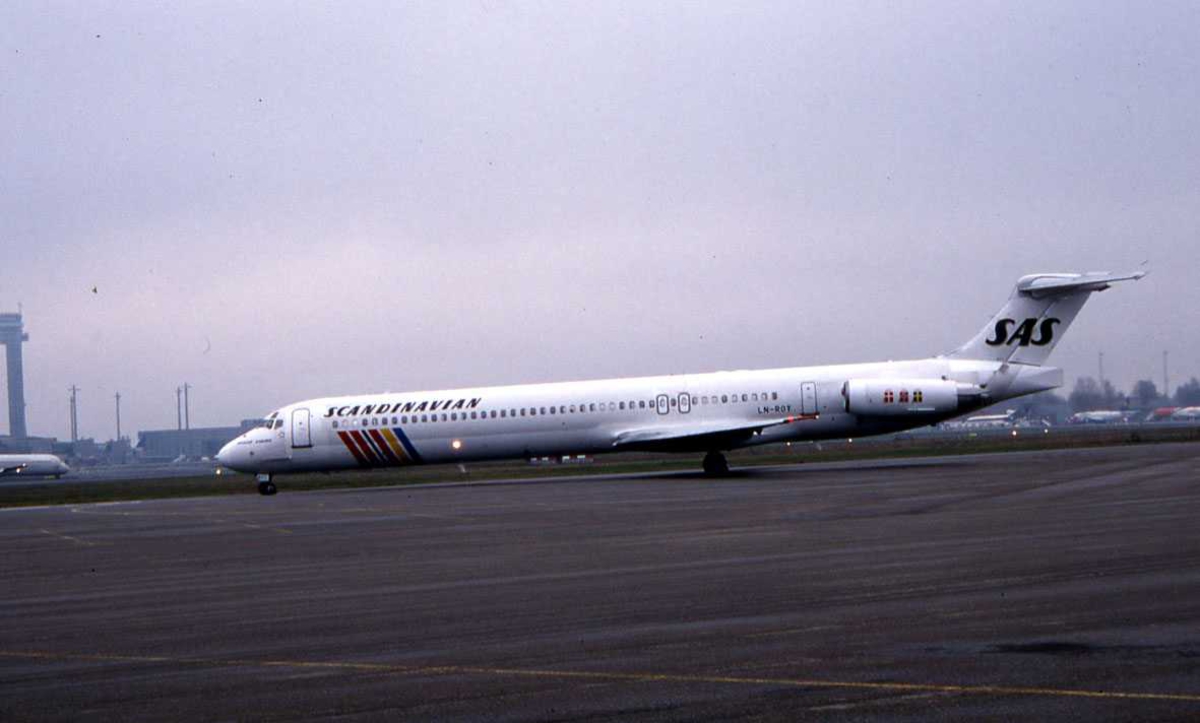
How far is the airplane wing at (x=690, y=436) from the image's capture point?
135ft

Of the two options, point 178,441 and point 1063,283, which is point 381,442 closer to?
point 1063,283

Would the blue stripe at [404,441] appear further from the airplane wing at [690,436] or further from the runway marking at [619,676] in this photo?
the runway marking at [619,676]

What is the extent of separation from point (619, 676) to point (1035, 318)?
34644 mm

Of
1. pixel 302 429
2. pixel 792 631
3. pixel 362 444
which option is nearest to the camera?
pixel 792 631

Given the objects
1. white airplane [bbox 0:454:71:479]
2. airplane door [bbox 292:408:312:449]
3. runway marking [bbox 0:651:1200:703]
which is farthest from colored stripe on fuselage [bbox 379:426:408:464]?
white airplane [bbox 0:454:71:479]

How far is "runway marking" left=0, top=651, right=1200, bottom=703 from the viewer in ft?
28.0

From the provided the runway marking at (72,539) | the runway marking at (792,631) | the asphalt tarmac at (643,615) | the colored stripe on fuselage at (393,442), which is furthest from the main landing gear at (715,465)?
the runway marking at (792,631)

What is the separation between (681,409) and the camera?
42.8 m

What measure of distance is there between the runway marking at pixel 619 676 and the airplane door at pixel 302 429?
32.7 meters

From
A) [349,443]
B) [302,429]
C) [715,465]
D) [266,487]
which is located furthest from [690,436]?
[266,487]

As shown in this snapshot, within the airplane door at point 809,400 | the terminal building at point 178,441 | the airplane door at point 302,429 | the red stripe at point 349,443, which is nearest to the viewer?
the airplane door at point 809,400

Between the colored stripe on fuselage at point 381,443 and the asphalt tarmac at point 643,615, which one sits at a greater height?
the colored stripe on fuselage at point 381,443

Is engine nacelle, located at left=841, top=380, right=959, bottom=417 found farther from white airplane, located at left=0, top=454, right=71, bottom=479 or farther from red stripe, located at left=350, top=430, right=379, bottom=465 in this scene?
white airplane, located at left=0, top=454, right=71, bottom=479

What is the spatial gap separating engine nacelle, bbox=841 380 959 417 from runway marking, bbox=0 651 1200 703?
31.7 meters
